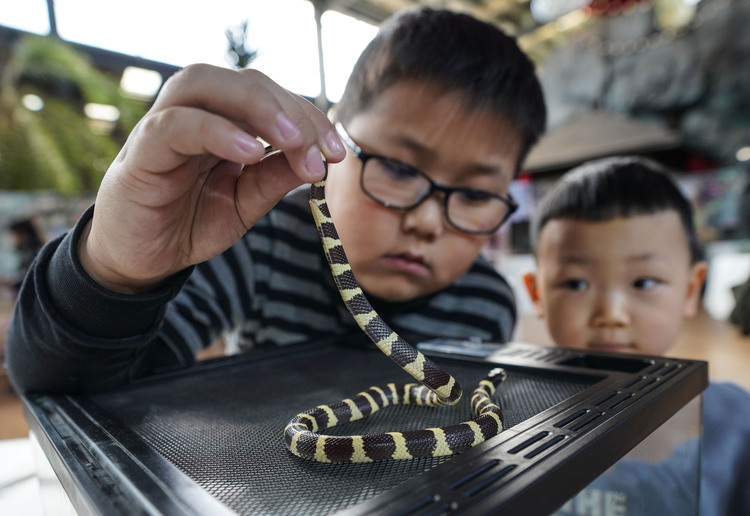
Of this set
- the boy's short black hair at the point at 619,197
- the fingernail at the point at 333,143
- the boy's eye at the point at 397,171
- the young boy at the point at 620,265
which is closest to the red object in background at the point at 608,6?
the boy's short black hair at the point at 619,197

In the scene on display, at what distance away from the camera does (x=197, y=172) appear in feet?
2.09

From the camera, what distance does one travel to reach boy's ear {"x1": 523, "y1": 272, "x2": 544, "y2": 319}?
1554 mm

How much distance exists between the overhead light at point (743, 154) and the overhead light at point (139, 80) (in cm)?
773

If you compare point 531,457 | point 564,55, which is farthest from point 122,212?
point 564,55

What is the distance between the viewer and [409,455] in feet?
1.68

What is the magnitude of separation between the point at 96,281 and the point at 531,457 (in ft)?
2.30

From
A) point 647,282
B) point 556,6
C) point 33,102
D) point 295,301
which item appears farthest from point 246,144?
point 556,6

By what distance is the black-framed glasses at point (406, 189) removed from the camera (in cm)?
120

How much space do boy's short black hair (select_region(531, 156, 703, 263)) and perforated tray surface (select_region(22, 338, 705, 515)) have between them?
629 mm

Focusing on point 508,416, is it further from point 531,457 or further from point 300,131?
point 300,131

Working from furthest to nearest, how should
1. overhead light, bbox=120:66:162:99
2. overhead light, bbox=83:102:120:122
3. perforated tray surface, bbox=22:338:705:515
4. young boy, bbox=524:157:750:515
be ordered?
overhead light, bbox=120:66:162:99 < overhead light, bbox=83:102:120:122 < young boy, bbox=524:157:750:515 < perforated tray surface, bbox=22:338:705:515

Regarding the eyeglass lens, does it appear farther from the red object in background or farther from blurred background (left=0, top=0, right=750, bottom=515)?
the red object in background

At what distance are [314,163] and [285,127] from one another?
0.06 meters

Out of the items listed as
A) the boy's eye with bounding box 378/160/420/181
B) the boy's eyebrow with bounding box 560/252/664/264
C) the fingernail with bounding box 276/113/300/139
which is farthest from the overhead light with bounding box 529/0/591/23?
the fingernail with bounding box 276/113/300/139
